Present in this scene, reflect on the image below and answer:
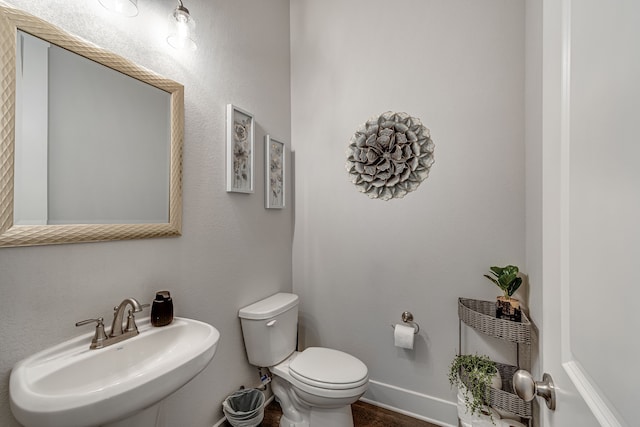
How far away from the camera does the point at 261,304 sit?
5.59ft

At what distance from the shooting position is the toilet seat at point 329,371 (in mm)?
1380

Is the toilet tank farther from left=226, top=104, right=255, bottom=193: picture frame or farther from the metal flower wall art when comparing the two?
the metal flower wall art

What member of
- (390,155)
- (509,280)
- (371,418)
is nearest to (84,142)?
(390,155)

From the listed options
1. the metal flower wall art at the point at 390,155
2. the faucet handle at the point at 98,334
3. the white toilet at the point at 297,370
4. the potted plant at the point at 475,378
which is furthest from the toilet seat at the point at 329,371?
the metal flower wall art at the point at 390,155

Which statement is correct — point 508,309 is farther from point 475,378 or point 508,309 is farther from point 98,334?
point 98,334

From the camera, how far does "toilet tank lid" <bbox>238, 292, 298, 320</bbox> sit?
1.57m

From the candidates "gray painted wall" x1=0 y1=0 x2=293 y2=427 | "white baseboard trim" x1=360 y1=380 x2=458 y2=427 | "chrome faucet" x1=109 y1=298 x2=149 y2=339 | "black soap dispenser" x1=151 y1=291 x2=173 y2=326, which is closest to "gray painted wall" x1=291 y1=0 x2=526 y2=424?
"white baseboard trim" x1=360 y1=380 x2=458 y2=427

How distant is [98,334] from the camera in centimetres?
95

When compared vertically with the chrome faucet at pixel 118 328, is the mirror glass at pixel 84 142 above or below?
above

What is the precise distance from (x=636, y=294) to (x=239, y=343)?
169 centimetres

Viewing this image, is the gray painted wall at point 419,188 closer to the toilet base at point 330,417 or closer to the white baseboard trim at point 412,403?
the white baseboard trim at point 412,403

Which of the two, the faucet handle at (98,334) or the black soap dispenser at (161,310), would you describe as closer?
the faucet handle at (98,334)

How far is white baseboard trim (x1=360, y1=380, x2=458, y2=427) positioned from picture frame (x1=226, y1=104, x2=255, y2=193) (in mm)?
1551

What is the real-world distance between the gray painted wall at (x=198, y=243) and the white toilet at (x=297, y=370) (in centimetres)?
12
